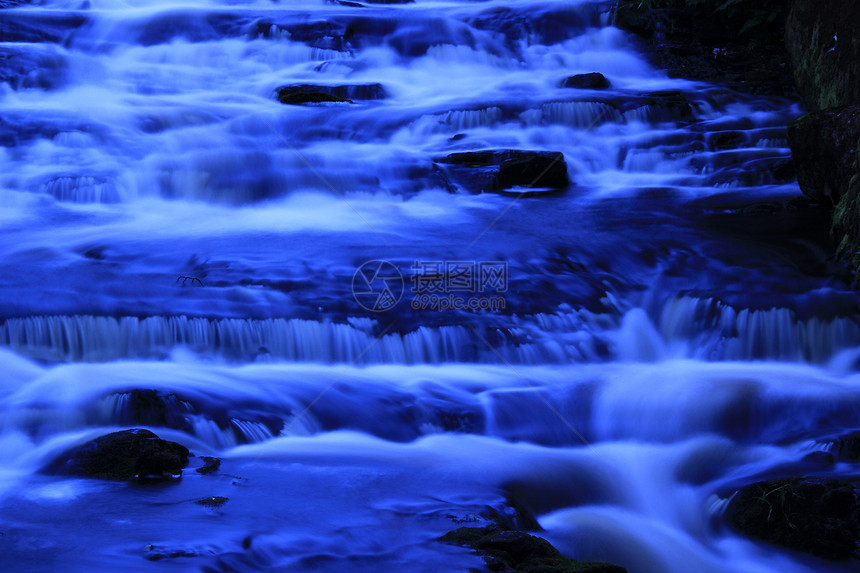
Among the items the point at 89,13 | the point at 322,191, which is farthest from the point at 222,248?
the point at 89,13

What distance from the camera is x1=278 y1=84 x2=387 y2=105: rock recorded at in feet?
39.4

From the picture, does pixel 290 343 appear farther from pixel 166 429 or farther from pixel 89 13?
pixel 89 13

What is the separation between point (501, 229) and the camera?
8.65 meters

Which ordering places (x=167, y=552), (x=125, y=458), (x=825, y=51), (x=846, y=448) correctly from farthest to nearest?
1. (x=825, y=51)
2. (x=846, y=448)
3. (x=125, y=458)
4. (x=167, y=552)

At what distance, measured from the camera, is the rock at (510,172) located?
382 inches

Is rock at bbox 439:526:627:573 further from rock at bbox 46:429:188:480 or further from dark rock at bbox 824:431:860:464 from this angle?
dark rock at bbox 824:431:860:464

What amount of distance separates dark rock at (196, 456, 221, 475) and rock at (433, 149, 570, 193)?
222 inches

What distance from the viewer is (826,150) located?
801 centimetres

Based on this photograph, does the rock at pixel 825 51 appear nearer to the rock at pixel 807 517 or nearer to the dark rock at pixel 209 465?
the rock at pixel 807 517

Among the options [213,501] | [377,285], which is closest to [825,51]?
[377,285]

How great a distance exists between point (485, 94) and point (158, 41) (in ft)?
18.8

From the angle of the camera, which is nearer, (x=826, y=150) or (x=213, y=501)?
(x=213, y=501)

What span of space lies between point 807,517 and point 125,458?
3446 millimetres

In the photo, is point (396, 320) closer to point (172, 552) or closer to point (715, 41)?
point (172, 552)
